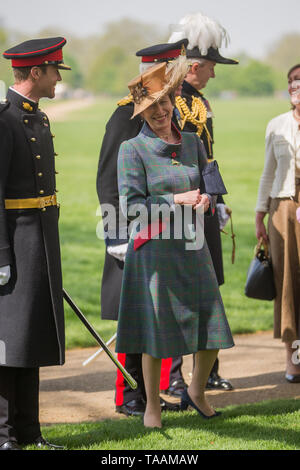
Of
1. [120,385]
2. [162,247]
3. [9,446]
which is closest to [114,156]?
[162,247]

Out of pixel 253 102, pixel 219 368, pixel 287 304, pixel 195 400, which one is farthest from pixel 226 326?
pixel 253 102

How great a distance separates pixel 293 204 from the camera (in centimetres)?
562

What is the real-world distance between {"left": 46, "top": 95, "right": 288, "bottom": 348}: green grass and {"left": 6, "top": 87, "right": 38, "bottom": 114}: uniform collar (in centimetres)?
350

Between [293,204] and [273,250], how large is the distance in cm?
40

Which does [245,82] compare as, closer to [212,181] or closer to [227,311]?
[227,311]

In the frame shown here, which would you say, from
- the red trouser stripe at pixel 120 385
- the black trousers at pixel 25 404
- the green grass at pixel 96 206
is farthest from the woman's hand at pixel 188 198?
the green grass at pixel 96 206

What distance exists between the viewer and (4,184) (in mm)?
3893

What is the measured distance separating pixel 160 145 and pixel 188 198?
325 millimetres

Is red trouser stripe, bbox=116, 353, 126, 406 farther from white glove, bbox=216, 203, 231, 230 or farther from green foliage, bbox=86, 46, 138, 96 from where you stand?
green foliage, bbox=86, 46, 138, 96

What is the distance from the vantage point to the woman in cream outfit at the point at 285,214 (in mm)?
5598

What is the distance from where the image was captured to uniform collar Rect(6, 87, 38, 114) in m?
4.02

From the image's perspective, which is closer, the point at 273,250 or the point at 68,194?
the point at 273,250

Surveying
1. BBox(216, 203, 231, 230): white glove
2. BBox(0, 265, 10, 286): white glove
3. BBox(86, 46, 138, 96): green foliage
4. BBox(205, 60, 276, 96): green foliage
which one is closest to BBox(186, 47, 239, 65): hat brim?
BBox(216, 203, 231, 230): white glove
